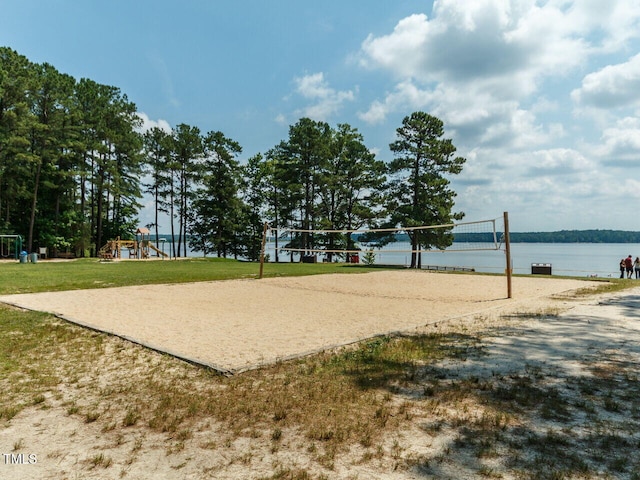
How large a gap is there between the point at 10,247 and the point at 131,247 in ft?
27.0

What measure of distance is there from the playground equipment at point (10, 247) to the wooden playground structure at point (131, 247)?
5.26m

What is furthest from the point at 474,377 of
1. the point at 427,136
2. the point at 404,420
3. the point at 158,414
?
the point at 427,136

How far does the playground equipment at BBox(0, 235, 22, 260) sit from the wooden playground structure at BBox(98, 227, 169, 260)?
526cm

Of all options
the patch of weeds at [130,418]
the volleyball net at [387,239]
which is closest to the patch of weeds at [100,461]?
the patch of weeds at [130,418]

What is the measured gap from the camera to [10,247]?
29781 mm

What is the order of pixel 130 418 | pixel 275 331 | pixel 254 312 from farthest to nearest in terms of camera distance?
1. pixel 254 312
2. pixel 275 331
3. pixel 130 418

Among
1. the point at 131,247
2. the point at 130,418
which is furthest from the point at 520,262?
the point at 130,418

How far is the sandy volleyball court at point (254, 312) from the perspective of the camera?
18.0 ft

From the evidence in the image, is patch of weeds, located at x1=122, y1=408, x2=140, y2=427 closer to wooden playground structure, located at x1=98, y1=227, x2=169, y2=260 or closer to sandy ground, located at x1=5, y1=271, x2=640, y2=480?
sandy ground, located at x1=5, y1=271, x2=640, y2=480

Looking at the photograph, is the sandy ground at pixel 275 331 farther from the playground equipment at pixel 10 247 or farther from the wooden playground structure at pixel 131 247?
the playground equipment at pixel 10 247

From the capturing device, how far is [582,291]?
12.8 meters

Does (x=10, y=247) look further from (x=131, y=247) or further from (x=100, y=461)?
(x=100, y=461)

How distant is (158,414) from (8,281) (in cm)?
1325

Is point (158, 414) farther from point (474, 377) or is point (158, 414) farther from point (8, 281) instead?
point (8, 281)
